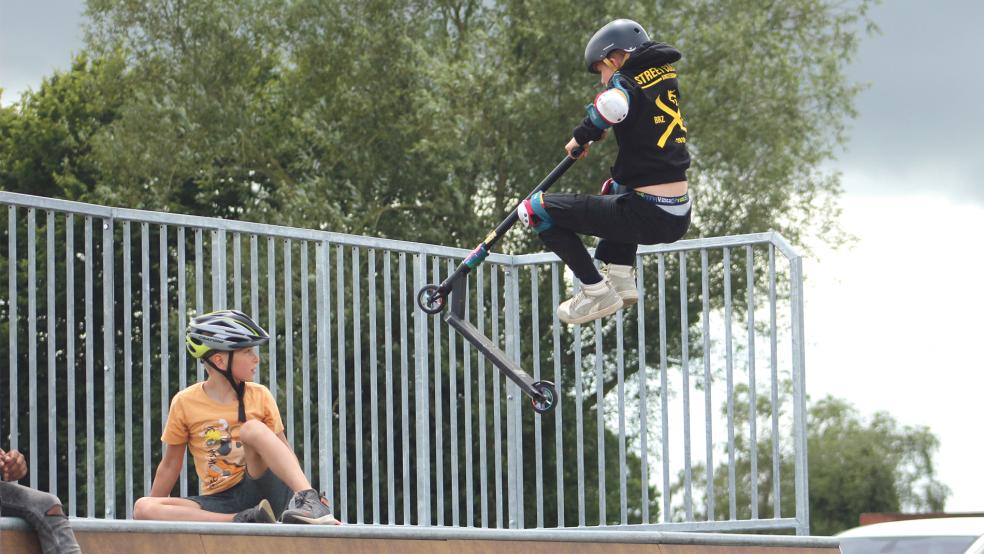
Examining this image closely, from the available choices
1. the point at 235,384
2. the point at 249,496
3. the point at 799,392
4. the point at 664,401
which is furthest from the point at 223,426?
the point at 799,392

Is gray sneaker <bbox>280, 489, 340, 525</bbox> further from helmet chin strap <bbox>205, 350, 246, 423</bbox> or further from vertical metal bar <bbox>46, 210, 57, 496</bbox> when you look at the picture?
vertical metal bar <bbox>46, 210, 57, 496</bbox>

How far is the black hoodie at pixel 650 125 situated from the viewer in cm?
532

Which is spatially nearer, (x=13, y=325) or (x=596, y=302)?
(x=13, y=325)

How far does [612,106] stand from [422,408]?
234cm

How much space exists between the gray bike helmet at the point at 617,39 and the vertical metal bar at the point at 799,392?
1.57 meters

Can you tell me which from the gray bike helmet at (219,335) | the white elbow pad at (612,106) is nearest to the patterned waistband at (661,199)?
the white elbow pad at (612,106)

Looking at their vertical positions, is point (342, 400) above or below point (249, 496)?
above

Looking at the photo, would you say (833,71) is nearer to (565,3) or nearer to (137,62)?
(565,3)

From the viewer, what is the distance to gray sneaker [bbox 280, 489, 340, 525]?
4.73 metres

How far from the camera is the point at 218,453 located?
5316 millimetres

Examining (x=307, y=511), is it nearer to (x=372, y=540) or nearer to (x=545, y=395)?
(x=372, y=540)

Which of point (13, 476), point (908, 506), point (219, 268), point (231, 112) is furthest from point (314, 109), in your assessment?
point (908, 506)

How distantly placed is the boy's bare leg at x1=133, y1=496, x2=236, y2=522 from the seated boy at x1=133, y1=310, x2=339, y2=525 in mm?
71

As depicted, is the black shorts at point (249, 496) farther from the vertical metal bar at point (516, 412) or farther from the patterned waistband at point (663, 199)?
the vertical metal bar at point (516, 412)
